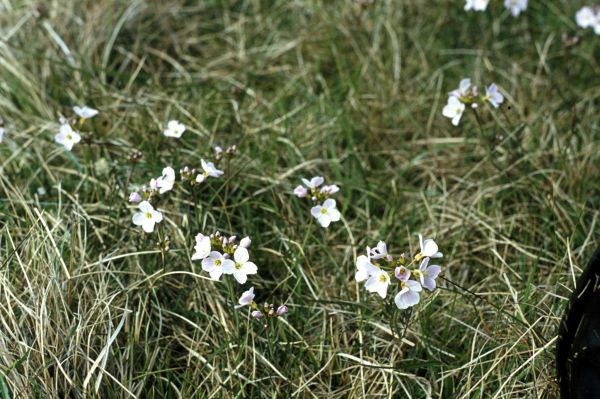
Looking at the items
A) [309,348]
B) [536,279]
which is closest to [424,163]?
[536,279]

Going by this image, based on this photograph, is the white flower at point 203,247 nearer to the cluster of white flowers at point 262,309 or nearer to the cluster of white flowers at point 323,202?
the cluster of white flowers at point 262,309

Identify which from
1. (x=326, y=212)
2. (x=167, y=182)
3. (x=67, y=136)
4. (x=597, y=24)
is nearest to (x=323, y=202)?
(x=326, y=212)

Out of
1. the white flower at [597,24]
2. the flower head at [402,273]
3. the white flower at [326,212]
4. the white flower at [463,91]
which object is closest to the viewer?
the flower head at [402,273]

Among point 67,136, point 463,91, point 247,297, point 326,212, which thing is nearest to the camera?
point 247,297

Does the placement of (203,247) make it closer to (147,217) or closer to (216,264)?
(216,264)

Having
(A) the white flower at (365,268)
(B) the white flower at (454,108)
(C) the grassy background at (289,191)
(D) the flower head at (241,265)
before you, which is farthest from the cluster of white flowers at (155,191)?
(B) the white flower at (454,108)
